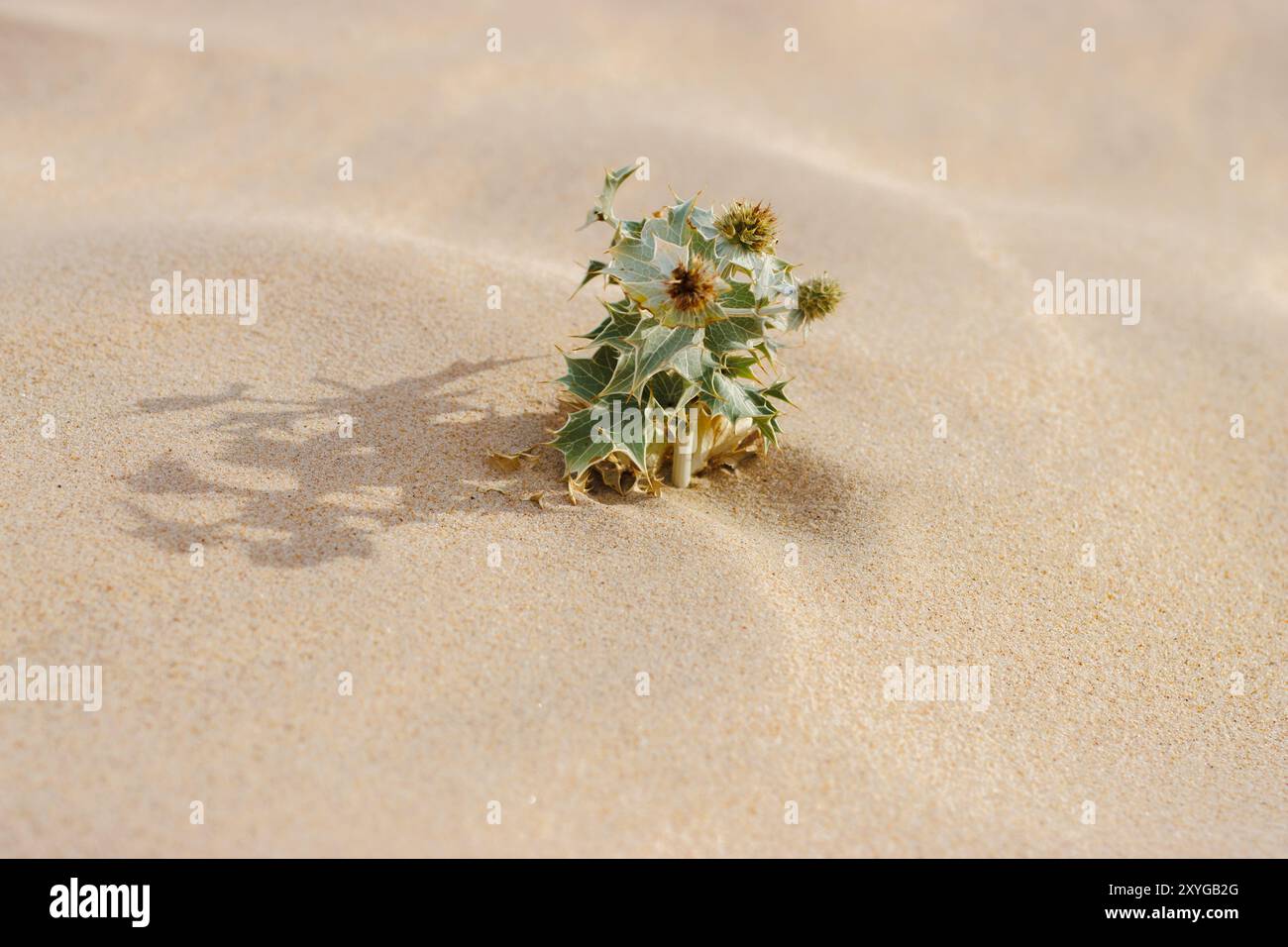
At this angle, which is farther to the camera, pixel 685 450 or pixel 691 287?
pixel 685 450

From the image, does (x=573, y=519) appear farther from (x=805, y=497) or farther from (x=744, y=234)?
(x=744, y=234)

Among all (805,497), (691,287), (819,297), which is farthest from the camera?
(805,497)

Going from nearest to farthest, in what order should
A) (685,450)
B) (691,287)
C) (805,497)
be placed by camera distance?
1. (691,287)
2. (685,450)
3. (805,497)

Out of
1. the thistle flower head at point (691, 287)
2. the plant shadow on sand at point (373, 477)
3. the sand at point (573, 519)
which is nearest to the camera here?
the sand at point (573, 519)

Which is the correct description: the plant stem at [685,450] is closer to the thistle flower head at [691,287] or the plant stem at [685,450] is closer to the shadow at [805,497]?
the shadow at [805,497]

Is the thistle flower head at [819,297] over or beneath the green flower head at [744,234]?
beneath

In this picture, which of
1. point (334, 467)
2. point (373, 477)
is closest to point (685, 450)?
point (373, 477)

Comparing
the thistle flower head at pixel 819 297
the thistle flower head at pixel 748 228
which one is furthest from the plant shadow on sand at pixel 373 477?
the thistle flower head at pixel 748 228
